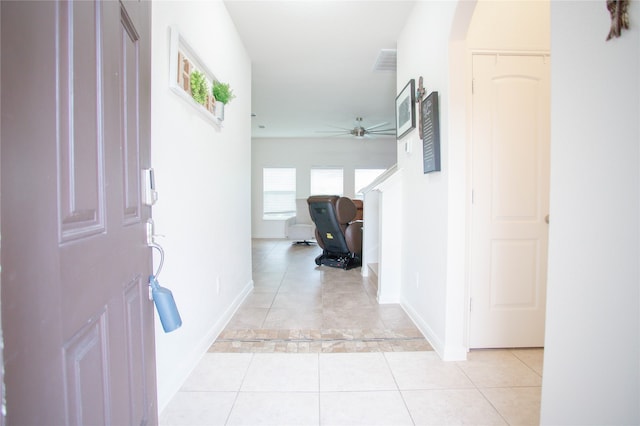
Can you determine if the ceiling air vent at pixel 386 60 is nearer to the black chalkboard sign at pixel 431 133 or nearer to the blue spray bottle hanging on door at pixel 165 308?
the black chalkboard sign at pixel 431 133

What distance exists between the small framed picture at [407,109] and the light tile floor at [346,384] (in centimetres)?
171

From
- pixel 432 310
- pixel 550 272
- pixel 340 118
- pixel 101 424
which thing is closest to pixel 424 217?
pixel 432 310

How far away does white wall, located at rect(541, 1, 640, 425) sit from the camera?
737mm

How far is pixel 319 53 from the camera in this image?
12.1 ft

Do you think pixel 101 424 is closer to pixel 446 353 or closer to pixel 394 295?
pixel 446 353

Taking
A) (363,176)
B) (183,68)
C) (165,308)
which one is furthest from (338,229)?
(363,176)

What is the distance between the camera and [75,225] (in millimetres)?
573

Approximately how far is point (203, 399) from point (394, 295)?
2.04m

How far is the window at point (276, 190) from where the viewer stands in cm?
886

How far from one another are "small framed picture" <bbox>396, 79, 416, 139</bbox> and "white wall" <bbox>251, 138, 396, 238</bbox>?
564 cm

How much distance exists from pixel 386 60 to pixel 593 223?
3522 mm

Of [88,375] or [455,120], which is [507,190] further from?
[88,375]

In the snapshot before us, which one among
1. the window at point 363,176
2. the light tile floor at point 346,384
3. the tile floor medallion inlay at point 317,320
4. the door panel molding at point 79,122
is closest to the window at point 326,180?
the window at point 363,176

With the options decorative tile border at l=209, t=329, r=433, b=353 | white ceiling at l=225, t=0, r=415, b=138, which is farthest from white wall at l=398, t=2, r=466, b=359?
white ceiling at l=225, t=0, r=415, b=138
